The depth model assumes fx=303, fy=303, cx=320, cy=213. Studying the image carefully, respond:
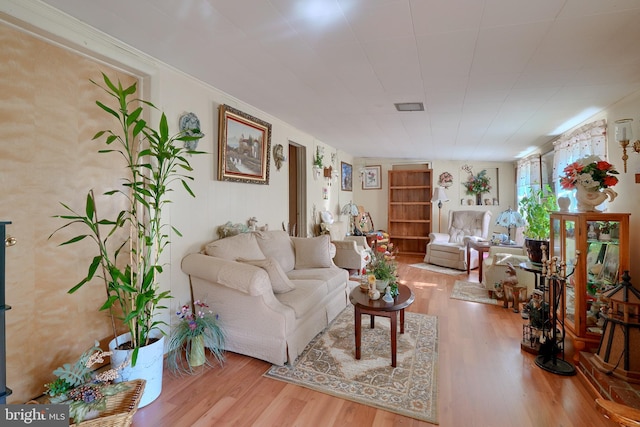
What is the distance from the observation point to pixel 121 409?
152 centimetres

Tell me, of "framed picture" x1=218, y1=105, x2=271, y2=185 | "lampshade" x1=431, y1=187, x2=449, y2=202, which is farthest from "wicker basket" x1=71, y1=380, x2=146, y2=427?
"lampshade" x1=431, y1=187, x2=449, y2=202

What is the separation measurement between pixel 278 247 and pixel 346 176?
3.96 metres

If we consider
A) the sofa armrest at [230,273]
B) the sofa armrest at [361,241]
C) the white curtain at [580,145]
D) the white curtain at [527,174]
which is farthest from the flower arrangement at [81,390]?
the white curtain at [527,174]

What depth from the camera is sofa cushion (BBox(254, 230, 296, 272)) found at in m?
3.15

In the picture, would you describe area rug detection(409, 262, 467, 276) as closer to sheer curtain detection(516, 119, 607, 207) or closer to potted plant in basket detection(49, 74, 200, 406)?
sheer curtain detection(516, 119, 607, 207)

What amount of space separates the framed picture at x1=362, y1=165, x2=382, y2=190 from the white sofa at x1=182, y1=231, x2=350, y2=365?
463 centimetres

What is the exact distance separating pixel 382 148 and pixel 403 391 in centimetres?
463

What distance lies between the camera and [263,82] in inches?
106

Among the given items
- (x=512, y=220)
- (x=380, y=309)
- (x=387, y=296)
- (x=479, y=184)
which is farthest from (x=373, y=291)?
(x=479, y=184)

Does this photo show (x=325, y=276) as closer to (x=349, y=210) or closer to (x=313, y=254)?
(x=313, y=254)

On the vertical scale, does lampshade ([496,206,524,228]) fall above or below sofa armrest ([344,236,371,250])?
above

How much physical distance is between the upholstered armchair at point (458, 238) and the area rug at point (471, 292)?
0.86 m

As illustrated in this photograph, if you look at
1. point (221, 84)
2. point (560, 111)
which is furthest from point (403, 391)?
point (560, 111)

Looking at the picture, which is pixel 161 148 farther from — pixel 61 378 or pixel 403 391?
pixel 403 391
